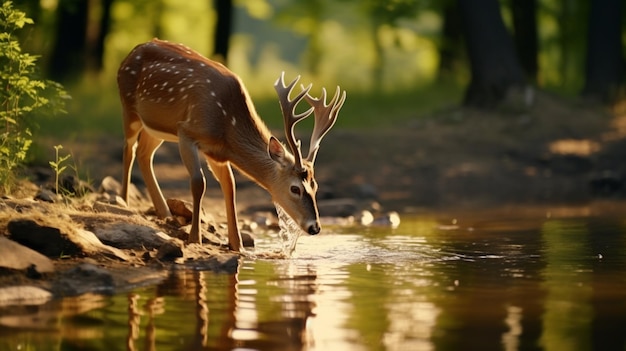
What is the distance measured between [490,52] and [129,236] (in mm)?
13758

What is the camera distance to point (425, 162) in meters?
22.1

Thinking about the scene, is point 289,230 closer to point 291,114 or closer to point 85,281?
point 291,114

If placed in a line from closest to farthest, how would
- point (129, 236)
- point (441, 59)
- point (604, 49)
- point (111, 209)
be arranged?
point (129, 236), point (111, 209), point (604, 49), point (441, 59)

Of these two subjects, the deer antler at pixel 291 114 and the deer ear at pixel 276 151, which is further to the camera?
the deer ear at pixel 276 151

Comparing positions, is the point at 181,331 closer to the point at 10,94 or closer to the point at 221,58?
the point at 10,94

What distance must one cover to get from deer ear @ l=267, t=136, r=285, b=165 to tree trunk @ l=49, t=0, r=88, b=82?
1533 cm

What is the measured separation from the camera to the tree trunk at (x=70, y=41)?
88.1ft

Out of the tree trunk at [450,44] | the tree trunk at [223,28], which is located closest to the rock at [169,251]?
the tree trunk at [223,28]

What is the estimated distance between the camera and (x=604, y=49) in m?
25.5

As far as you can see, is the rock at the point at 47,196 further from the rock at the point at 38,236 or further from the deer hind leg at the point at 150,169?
the rock at the point at 38,236

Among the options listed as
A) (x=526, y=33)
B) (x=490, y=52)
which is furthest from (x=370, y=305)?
(x=526, y=33)

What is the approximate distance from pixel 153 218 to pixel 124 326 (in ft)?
16.2

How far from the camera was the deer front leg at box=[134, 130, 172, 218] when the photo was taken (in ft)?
43.6

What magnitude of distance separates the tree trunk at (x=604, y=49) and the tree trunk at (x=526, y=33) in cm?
181
